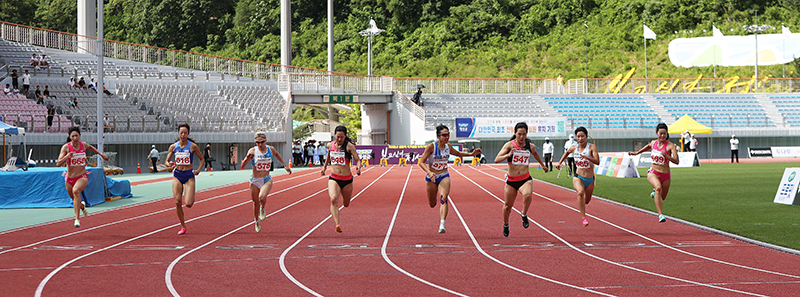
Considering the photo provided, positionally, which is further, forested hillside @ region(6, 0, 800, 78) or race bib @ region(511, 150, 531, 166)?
forested hillside @ region(6, 0, 800, 78)

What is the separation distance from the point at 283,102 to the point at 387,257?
117 feet

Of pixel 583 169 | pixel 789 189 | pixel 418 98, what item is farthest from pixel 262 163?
pixel 418 98

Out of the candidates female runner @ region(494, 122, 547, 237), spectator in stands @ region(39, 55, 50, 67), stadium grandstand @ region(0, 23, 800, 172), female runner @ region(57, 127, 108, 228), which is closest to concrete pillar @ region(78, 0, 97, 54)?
stadium grandstand @ region(0, 23, 800, 172)

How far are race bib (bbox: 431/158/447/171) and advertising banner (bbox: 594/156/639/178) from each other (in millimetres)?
17653

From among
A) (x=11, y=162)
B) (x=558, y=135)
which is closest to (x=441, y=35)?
(x=558, y=135)

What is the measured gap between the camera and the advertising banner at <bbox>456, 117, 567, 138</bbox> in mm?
44344

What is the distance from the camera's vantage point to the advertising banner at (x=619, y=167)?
2717 centimetres

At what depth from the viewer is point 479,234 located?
1152cm

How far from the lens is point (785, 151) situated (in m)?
43.8

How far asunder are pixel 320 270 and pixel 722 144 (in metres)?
44.2

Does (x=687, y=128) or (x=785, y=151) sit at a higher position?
(x=687, y=128)

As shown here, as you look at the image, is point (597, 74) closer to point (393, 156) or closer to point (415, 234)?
point (393, 156)

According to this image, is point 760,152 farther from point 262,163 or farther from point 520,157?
point 262,163

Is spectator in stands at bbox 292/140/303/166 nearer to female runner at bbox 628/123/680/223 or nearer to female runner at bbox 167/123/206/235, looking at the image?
female runner at bbox 167/123/206/235
